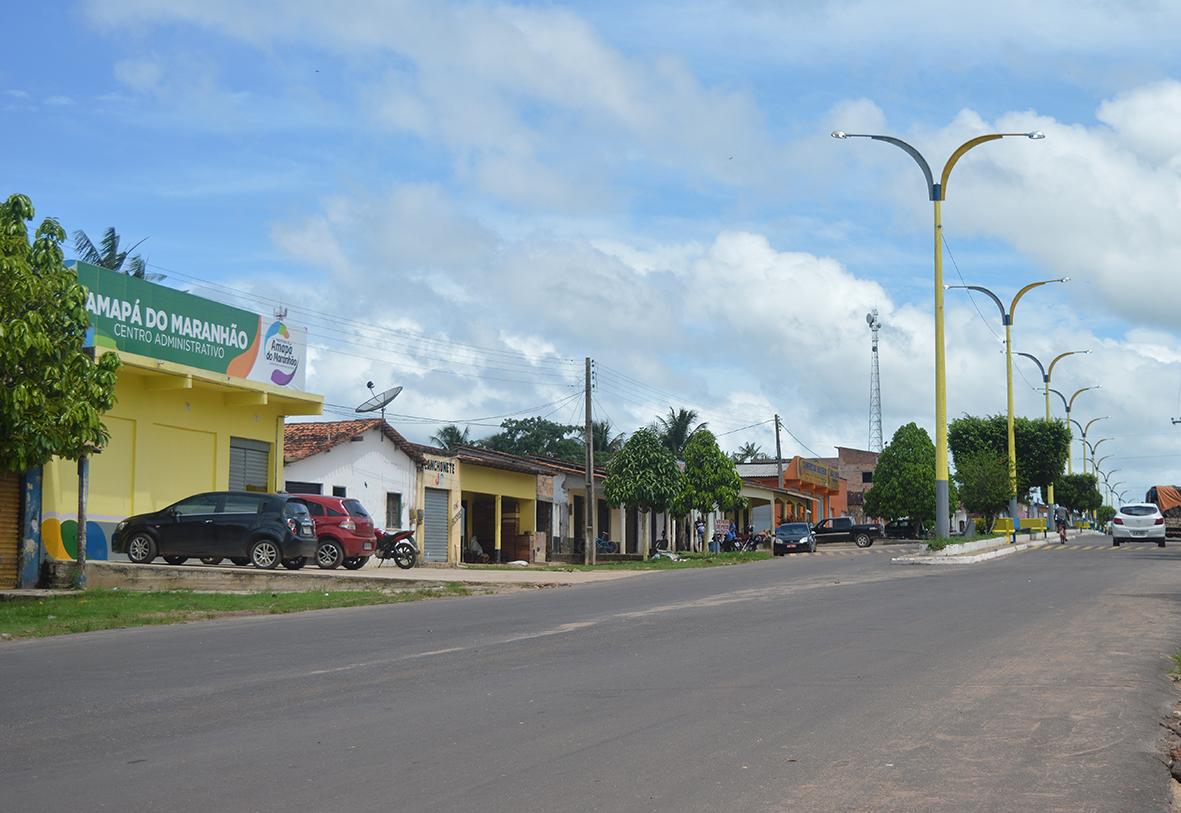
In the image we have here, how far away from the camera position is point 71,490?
89.0 ft

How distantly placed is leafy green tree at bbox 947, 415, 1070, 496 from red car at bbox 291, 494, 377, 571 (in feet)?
165

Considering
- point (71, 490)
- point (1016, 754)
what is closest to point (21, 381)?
point (71, 490)

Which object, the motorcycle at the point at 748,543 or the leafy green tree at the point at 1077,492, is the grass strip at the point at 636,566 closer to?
the motorcycle at the point at 748,543

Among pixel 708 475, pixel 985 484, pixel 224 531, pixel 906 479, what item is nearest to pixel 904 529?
pixel 906 479

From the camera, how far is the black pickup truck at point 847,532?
219 feet

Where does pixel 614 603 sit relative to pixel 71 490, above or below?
below

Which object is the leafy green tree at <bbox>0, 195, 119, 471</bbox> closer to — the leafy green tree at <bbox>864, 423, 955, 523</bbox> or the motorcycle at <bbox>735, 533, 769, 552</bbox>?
the motorcycle at <bbox>735, 533, 769, 552</bbox>

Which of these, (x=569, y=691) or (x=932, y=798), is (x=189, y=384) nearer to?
(x=569, y=691)

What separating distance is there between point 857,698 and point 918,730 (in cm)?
126

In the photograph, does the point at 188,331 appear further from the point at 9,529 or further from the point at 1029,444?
the point at 1029,444

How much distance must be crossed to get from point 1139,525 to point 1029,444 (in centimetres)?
2912

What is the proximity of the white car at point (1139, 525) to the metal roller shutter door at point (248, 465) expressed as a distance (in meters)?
31.4

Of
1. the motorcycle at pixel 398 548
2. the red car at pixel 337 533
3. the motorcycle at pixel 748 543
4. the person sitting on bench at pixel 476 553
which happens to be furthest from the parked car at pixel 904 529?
the red car at pixel 337 533

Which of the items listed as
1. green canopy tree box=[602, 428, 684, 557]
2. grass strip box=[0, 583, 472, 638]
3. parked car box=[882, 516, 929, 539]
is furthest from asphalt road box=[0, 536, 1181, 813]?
parked car box=[882, 516, 929, 539]
